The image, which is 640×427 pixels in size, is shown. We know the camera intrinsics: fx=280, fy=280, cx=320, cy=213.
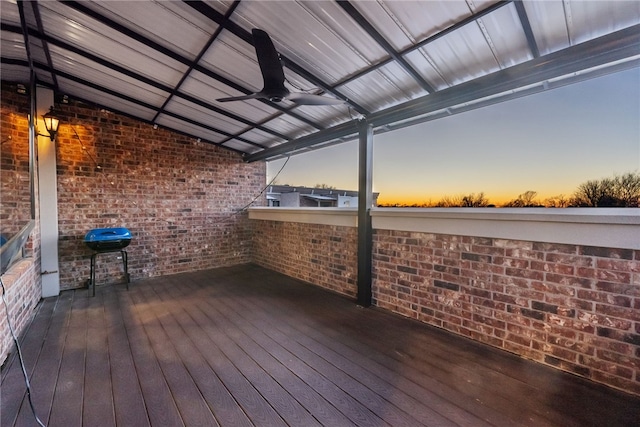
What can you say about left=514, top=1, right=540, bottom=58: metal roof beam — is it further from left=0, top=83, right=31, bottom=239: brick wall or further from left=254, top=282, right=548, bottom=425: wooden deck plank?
left=0, top=83, right=31, bottom=239: brick wall

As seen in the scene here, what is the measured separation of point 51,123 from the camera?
417 cm

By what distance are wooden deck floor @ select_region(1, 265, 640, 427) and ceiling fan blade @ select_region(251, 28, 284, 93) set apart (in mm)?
2450

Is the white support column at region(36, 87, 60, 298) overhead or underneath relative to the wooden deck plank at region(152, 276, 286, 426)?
overhead

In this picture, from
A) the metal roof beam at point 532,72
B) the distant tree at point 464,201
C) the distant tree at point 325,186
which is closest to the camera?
the metal roof beam at point 532,72

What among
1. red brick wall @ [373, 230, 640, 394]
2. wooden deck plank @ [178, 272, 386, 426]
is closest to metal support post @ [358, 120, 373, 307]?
red brick wall @ [373, 230, 640, 394]

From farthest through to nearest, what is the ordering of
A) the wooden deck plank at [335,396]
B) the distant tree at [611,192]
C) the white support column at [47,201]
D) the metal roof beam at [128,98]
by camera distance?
the white support column at [47,201] < the metal roof beam at [128,98] < the distant tree at [611,192] < the wooden deck plank at [335,396]

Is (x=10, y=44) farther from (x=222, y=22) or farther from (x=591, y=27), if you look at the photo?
(x=591, y=27)

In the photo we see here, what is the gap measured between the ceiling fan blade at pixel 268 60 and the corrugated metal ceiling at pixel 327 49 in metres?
0.40

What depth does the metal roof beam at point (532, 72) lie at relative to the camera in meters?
1.92

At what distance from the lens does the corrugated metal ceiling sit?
2.03m

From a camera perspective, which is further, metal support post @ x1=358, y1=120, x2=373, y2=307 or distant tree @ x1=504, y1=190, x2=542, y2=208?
metal support post @ x1=358, y1=120, x2=373, y2=307

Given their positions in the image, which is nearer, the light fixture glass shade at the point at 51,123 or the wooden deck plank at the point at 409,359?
the wooden deck plank at the point at 409,359

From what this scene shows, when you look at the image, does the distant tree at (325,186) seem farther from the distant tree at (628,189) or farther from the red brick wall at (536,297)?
the distant tree at (628,189)

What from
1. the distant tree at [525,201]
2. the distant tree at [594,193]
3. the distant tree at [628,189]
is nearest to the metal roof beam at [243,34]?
the distant tree at [525,201]
